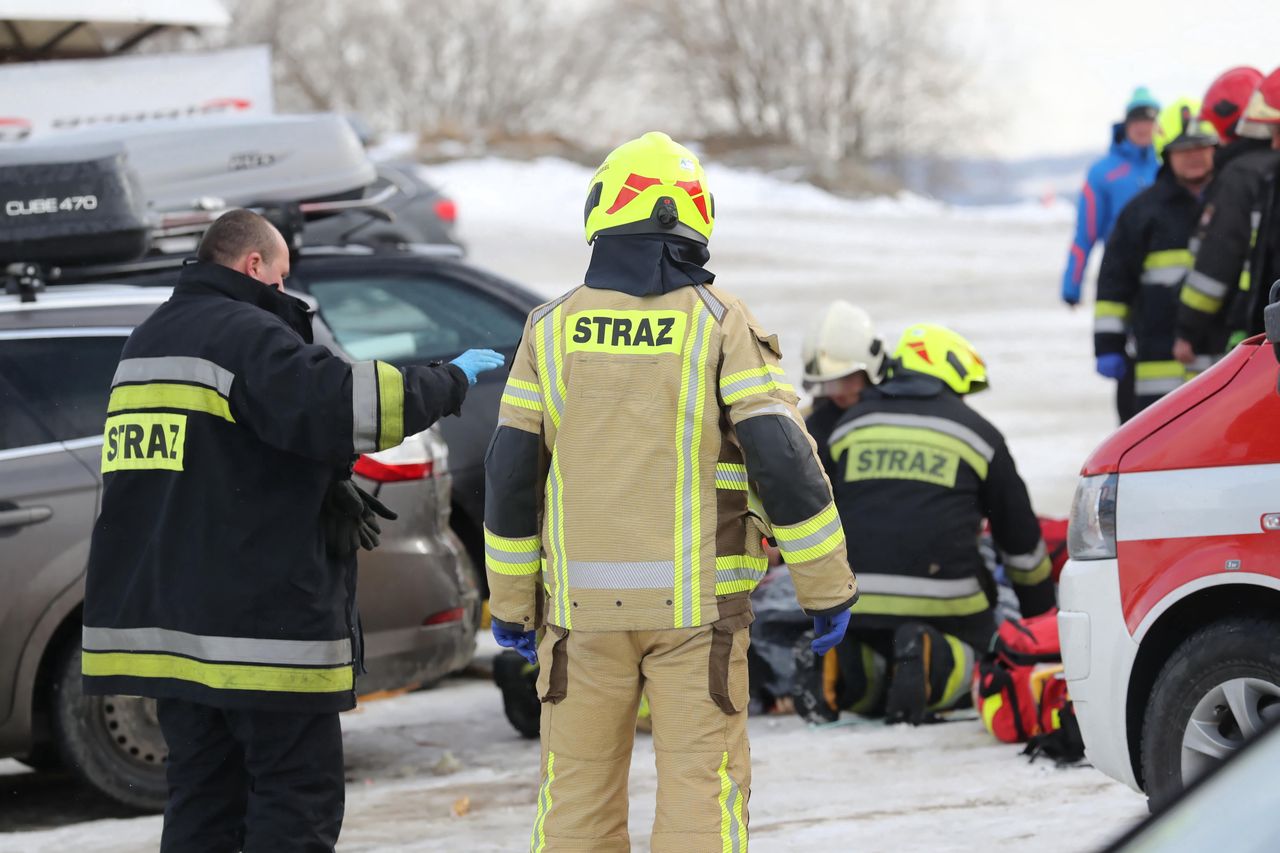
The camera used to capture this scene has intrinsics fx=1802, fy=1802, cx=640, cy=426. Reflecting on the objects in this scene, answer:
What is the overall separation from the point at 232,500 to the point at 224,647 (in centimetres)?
33

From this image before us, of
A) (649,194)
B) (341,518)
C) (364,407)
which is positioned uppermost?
(649,194)

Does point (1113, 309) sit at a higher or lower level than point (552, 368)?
lower

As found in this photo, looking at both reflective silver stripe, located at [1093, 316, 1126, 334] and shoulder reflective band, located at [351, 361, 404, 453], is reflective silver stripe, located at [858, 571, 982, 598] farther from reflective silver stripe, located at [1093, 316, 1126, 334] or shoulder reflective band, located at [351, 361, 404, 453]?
shoulder reflective band, located at [351, 361, 404, 453]

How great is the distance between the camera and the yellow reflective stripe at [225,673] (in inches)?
160

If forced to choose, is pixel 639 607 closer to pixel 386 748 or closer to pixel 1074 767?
pixel 1074 767

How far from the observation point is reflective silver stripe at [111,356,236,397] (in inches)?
160

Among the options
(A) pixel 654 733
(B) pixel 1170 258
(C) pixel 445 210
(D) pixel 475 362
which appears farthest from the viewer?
(C) pixel 445 210

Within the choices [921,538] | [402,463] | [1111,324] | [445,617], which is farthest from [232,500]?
[1111,324]

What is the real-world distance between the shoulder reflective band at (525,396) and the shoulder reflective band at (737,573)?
52 cm

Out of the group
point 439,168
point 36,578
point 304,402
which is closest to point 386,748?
point 36,578

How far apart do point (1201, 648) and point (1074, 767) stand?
133 centimetres

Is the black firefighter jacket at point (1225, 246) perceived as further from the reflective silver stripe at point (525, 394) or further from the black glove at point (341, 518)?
the black glove at point (341, 518)

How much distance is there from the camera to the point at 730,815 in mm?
3775

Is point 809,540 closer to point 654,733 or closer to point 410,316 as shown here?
point 654,733
